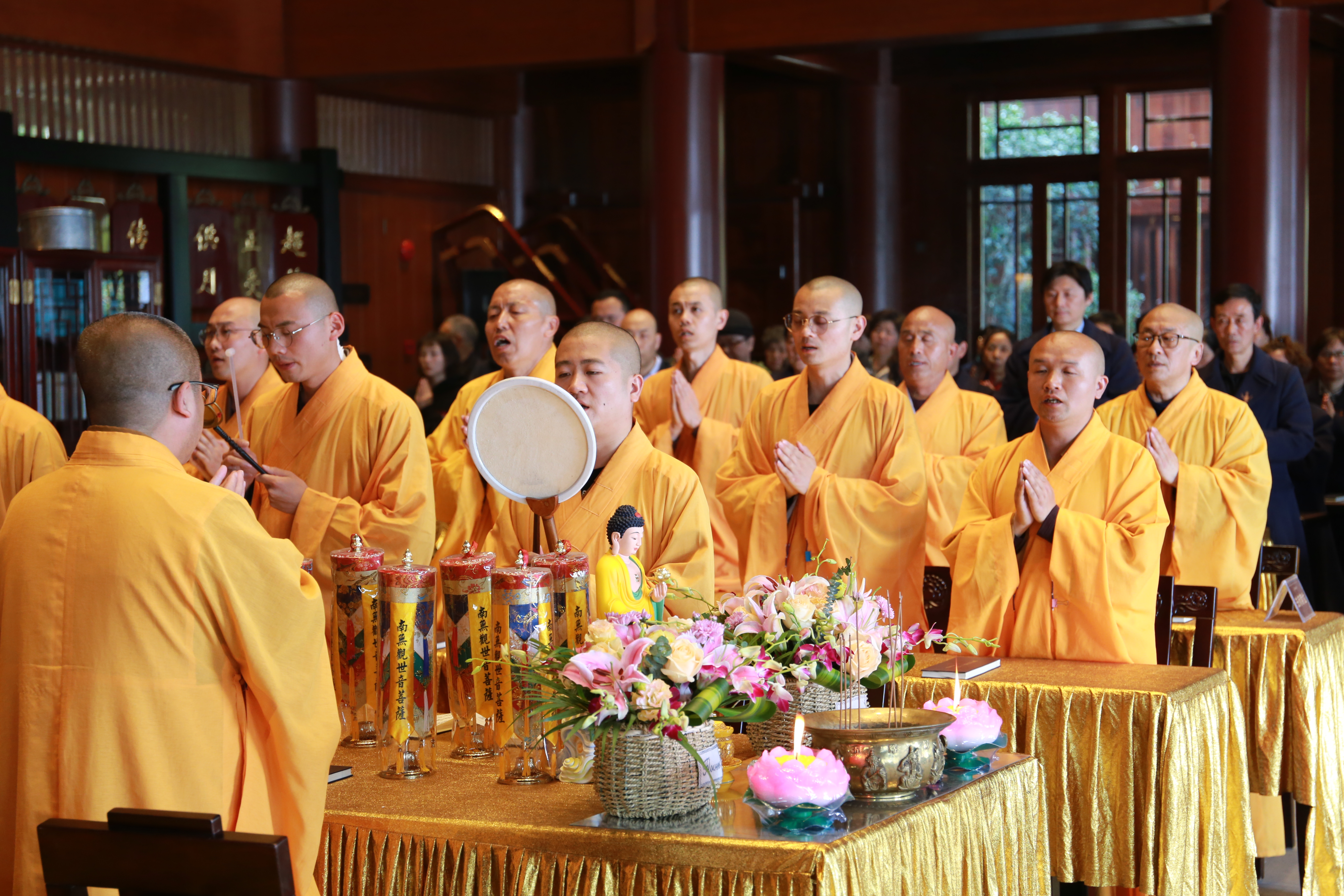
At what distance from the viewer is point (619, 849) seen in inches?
82.8

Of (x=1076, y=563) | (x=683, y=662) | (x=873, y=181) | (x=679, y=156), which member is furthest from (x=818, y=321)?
(x=873, y=181)

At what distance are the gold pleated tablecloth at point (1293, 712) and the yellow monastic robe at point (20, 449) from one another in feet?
10.3

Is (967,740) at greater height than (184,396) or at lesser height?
lesser

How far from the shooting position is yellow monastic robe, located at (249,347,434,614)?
12.4ft

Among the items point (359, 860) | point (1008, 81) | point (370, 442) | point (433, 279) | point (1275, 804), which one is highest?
point (1008, 81)

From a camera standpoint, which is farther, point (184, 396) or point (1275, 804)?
point (1275, 804)

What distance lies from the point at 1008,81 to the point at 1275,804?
290 inches

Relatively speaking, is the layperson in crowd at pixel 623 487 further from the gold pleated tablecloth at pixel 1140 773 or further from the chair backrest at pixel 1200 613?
the chair backrest at pixel 1200 613

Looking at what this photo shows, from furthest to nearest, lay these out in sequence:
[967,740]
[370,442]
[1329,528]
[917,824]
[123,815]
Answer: [1329,528], [370,442], [967,740], [917,824], [123,815]

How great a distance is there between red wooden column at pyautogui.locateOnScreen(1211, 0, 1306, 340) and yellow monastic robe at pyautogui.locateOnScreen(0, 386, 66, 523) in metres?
5.59

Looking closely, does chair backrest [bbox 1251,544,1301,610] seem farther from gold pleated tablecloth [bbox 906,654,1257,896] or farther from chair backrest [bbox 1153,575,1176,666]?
gold pleated tablecloth [bbox 906,654,1257,896]

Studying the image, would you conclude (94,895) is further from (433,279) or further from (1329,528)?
(433,279)

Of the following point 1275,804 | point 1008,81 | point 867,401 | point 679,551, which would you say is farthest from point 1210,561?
point 1008,81

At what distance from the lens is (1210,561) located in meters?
4.56
